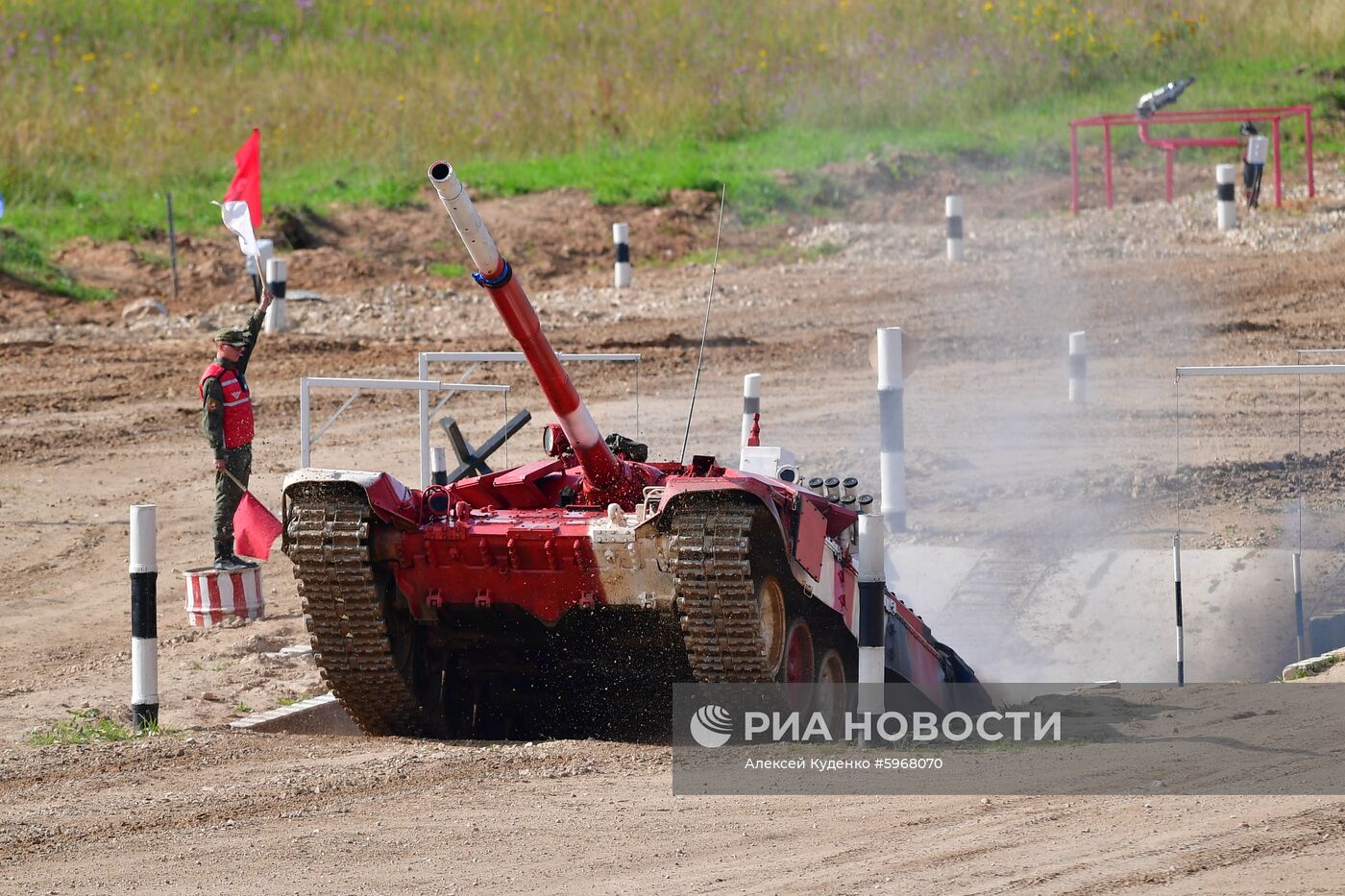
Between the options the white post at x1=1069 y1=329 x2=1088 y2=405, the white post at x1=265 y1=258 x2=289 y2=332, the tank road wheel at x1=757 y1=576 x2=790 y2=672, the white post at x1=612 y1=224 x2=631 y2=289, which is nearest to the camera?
the tank road wheel at x1=757 y1=576 x2=790 y2=672

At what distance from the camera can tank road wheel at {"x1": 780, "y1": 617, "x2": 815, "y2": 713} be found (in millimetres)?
9633

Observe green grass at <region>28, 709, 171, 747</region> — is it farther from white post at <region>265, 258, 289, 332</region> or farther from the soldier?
Answer: white post at <region>265, 258, 289, 332</region>

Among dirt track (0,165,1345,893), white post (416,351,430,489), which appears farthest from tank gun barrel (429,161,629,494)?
white post (416,351,430,489)

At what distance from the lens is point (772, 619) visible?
9352mm

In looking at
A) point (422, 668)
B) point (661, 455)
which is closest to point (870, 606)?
point (422, 668)

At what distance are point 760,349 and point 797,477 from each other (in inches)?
407

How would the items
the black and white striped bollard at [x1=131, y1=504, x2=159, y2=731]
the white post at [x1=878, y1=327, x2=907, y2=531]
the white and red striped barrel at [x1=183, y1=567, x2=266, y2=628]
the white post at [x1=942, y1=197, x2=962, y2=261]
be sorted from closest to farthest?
the black and white striped bollard at [x1=131, y1=504, x2=159, y2=731]
the white and red striped barrel at [x1=183, y1=567, x2=266, y2=628]
the white post at [x1=878, y1=327, x2=907, y2=531]
the white post at [x1=942, y1=197, x2=962, y2=261]

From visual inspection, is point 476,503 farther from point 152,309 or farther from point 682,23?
point 682,23

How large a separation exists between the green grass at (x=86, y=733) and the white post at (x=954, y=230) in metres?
15.2

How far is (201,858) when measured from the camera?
707cm

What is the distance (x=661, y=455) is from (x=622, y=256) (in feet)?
21.7

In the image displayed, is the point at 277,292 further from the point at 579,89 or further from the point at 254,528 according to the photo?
the point at 254,528

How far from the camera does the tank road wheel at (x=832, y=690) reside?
32.9 ft

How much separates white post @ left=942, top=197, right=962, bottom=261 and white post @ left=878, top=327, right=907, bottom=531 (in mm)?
9863
